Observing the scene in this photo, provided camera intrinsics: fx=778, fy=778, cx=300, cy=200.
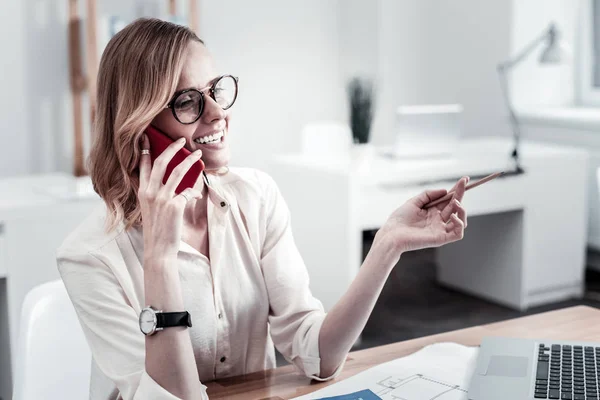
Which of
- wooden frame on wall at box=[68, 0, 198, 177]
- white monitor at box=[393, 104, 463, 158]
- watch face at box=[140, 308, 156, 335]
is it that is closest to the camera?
watch face at box=[140, 308, 156, 335]

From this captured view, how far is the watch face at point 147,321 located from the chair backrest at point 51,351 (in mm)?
212

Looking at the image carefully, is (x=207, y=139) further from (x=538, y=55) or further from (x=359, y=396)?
(x=538, y=55)

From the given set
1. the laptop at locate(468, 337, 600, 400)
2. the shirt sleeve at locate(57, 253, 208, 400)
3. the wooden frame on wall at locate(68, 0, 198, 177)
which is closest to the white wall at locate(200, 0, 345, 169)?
the wooden frame on wall at locate(68, 0, 198, 177)

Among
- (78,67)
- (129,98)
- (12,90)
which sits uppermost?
(78,67)

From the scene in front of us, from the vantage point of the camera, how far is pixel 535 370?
113 centimetres

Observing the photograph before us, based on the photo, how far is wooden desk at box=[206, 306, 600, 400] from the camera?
1160 mm

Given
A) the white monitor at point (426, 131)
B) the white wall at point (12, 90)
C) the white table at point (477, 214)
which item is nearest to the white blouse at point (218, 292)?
the white table at point (477, 214)

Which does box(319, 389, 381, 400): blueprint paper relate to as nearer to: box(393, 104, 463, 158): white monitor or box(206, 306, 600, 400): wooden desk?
box(206, 306, 600, 400): wooden desk

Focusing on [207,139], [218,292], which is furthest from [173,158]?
[218,292]

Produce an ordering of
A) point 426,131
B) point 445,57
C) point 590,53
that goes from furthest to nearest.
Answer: point 445,57 → point 590,53 → point 426,131

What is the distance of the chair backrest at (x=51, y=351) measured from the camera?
1240 mm

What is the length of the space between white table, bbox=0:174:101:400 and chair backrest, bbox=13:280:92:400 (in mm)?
1302

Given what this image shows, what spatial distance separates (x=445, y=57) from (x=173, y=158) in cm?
374

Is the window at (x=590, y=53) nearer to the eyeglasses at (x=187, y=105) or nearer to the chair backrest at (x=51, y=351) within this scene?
the eyeglasses at (x=187, y=105)
